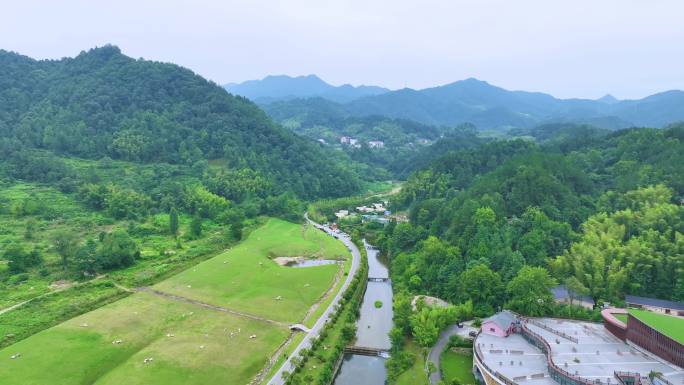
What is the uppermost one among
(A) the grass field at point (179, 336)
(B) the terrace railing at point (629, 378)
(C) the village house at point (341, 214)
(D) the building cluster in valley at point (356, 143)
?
(D) the building cluster in valley at point (356, 143)

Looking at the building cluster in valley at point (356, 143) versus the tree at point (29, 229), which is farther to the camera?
the building cluster in valley at point (356, 143)

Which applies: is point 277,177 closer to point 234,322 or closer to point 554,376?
point 234,322

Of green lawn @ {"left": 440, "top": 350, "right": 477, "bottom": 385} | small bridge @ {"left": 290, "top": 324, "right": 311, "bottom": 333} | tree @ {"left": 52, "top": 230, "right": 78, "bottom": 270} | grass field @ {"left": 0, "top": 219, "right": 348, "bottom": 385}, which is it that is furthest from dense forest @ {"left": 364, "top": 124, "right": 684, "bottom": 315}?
tree @ {"left": 52, "top": 230, "right": 78, "bottom": 270}

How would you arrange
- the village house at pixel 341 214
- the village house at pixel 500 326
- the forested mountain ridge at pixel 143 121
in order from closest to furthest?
the village house at pixel 500 326, the village house at pixel 341 214, the forested mountain ridge at pixel 143 121

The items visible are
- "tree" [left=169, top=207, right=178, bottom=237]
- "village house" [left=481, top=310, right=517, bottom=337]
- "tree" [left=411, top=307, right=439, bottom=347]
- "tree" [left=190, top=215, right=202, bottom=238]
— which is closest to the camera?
"village house" [left=481, top=310, right=517, bottom=337]

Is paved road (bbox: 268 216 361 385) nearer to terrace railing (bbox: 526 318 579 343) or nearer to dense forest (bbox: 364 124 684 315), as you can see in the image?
dense forest (bbox: 364 124 684 315)

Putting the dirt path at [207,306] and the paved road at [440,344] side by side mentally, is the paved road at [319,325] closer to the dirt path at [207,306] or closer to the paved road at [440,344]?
the dirt path at [207,306]

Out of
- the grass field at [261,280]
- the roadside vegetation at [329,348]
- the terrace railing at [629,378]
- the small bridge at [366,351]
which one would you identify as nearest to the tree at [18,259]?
the grass field at [261,280]
